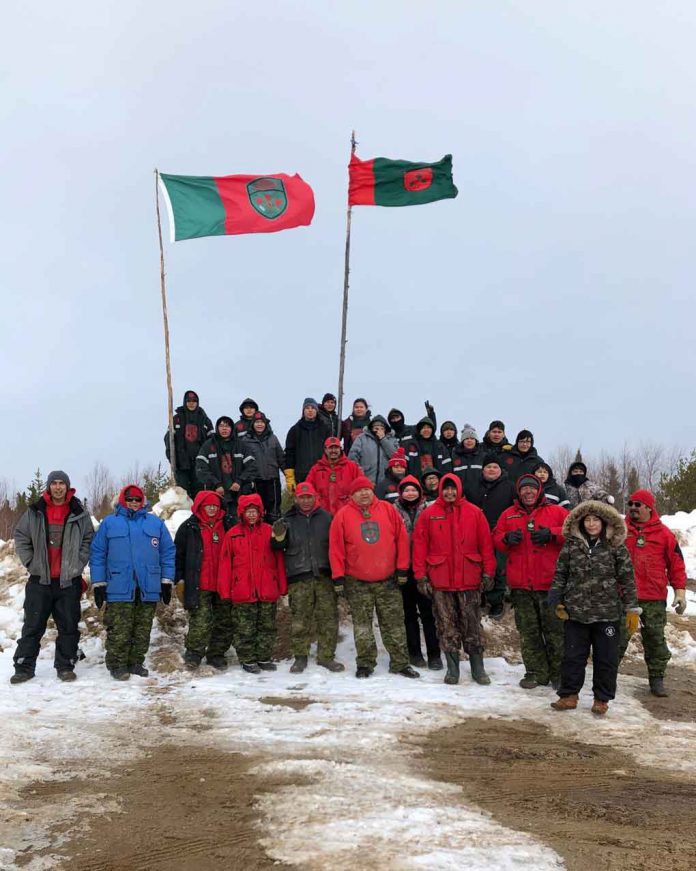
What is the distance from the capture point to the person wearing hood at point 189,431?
11.8 meters

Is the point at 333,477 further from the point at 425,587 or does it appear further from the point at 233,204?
the point at 233,204

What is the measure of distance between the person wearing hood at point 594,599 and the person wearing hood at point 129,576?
170 inches

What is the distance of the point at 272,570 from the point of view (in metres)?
8.25

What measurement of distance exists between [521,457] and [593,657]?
3766 mm

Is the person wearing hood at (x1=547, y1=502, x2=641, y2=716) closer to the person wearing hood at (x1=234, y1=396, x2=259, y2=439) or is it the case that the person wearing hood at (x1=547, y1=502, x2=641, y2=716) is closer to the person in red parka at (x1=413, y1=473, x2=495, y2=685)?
the person in red parka at (x1=413, y1=473, x2=495, y2=685)

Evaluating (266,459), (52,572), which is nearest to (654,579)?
(266,459)

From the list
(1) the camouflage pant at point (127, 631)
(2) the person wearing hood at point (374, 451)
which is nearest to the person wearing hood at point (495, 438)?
(2) the person wearing hood at point (374, 451)

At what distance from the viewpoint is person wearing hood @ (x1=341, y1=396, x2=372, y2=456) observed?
37.8 ft

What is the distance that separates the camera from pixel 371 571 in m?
7.83

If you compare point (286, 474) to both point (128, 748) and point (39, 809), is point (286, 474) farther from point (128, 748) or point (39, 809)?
point (39, 809)

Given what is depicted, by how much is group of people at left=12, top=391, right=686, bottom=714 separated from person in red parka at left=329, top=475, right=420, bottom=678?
0.5 inches

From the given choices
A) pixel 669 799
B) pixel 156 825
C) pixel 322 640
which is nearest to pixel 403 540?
pixel 322 640

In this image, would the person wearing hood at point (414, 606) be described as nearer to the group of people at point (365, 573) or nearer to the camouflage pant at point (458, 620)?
the group of people at point (365, 573)

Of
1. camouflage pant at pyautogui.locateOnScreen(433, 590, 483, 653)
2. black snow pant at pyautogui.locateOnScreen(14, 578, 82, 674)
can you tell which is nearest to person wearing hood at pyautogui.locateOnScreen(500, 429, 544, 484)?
camouflage pant at pyautogui.locateOnScreen(433, 590, 483, 653)
